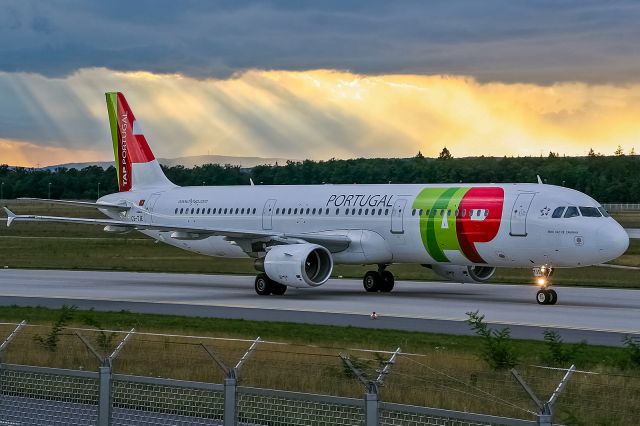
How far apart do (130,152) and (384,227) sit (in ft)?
54.4

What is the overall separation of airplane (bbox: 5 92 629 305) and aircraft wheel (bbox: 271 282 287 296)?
0.05m

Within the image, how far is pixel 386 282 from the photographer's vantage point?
4316 centimetres

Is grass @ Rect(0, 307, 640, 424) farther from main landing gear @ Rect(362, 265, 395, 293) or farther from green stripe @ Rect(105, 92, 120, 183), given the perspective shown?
green stripe @ Rect(105, 92, 120, 183)

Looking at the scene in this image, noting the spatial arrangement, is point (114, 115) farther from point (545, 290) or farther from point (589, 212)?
point (589, 212)

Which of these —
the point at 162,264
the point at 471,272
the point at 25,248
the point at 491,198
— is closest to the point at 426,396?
the point at 491,198

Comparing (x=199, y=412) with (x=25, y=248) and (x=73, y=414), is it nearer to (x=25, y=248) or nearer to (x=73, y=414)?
(x=73, y=414)

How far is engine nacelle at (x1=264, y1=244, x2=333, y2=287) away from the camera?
38625 millimetres

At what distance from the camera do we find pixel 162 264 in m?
59.1

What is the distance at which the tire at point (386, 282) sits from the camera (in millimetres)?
43094

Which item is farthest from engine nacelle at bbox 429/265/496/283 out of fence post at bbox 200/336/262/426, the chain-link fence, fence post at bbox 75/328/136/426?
fence post at bbox 200/336/262/426

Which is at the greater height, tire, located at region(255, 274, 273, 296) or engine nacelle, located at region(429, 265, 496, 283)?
engine nacelle, located at region(429, 265, 496, 283)

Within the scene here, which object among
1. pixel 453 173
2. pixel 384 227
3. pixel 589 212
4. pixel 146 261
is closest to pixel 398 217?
pixel 384 227

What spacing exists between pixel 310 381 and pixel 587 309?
839 inches

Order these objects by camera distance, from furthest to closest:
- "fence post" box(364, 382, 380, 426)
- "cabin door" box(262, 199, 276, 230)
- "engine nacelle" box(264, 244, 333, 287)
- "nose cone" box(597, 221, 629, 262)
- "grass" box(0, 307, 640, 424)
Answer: "cabin door" box(262, 199, 276, 230) → "engine nacelle" box(264, 244, 333, 287) → "nose cone" box(597, 221, 629, 262) → "grass" box(0, 307, 640, 424) → "fence post" box(364, 382, 380, 426)
